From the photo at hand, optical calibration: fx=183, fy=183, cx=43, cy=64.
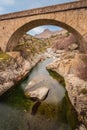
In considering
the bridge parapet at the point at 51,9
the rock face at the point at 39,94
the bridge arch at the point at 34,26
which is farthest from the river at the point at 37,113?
the bridge parapet at the point at 51,9

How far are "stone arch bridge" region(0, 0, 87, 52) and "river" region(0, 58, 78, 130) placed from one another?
25.8ft

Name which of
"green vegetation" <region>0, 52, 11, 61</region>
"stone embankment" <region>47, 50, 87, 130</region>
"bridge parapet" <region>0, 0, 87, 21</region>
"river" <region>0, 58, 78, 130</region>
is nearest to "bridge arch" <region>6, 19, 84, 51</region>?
"bridge parapet" <region>0, 0, 87, 21</region>

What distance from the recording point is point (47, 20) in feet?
82.3

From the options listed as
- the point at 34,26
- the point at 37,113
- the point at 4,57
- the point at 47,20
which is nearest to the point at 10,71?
the point at 4,57

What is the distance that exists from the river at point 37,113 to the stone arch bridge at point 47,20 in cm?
787

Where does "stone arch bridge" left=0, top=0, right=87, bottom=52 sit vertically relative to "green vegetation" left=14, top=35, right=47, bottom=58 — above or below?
above

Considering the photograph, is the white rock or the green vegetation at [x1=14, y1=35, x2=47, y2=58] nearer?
the white rock

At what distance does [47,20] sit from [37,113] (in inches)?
527

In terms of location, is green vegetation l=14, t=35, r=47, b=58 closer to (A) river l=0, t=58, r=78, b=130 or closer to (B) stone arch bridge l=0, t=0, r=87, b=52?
(B) stone arch bridge l=0, t=0, r=87, b=52

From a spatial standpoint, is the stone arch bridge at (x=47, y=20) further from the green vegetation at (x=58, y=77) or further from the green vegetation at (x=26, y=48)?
the green vegetation at (x=58, y=77)

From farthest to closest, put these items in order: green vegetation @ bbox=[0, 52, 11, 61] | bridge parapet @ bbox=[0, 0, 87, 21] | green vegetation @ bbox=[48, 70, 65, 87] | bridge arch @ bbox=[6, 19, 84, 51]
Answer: green vegetation @ bbox=[48, 70, 65, 87] → green vegetation @ bbox=[0, 52, 11, 61] → bridge arch @ bbox=[6, 19, 84, 51] → bridge parapet @ bbox=[0, 0, 87, 21]

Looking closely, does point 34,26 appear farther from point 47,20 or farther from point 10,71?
point 10,71

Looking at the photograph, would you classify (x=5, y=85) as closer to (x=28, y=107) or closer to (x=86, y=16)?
(x=28, y=107)

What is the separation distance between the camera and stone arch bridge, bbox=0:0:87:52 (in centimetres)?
2227
